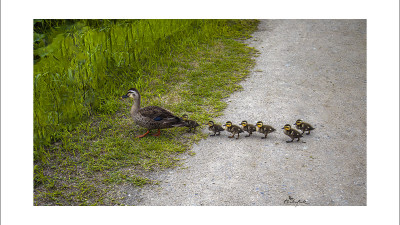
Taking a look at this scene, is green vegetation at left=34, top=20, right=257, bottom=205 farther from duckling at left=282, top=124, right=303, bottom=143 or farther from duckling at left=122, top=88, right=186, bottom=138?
duckling at left=282, top=124, right=303, bottom=143

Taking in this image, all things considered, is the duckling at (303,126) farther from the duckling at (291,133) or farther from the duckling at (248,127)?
the duckling at (248,127)

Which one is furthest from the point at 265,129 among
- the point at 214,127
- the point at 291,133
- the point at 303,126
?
the point at 214,127

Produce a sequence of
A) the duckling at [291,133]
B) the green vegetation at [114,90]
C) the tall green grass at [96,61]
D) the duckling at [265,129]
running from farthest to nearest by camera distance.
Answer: the tall green grass at [96,61], the duckling at [265,129], the duckling at [291,133], the green vegetation at [114,90]

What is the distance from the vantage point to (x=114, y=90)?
26.5 ft

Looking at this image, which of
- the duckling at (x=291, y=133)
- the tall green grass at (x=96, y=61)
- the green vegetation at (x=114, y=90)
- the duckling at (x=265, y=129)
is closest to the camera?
the green vegetation at (x=114, y=90)

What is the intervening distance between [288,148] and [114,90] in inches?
158

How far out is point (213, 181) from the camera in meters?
5.36

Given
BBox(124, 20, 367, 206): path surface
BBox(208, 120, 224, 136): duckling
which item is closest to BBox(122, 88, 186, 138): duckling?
BBox(208, 120, 224, 136): duckling

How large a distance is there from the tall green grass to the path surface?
7.26 feet

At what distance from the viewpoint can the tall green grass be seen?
6969mm

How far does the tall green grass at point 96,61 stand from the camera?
697 cm

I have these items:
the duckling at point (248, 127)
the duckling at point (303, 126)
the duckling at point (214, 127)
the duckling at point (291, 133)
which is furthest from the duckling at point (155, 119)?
the duckling at point (303, 126)

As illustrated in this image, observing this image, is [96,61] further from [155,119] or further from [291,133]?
[291,133]

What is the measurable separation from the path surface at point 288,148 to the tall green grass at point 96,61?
2213mm
